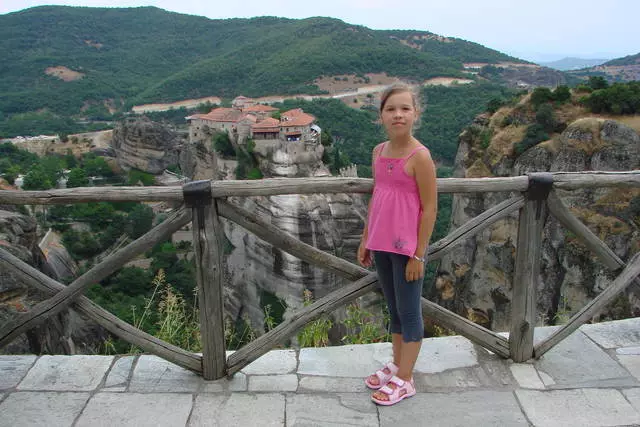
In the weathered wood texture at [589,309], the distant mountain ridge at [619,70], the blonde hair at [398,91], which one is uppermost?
the distant mountain ridge at [619,70]

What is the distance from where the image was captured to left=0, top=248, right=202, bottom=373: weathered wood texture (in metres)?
2.57

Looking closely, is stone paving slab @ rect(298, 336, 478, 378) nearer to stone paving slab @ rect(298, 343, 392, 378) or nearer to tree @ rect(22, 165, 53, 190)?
stone paving slab @ rect(298, 343, 392, 378)

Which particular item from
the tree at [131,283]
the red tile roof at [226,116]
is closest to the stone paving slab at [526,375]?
the tree at [131,283]

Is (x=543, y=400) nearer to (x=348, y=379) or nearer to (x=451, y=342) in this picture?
(x=451, y=342)

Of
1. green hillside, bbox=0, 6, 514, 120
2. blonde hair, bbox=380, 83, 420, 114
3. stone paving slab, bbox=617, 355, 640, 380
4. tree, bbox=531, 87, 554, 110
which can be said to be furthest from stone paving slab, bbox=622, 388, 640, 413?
green hillside, bbox=0, 6, 514, 120

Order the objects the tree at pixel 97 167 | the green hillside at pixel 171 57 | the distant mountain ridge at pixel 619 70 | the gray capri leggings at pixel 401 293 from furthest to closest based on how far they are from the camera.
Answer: the distant mountain ridge at pixel 619 70, the green hillside at pixel 171 57, the tree at pixel 97 167, the gray capri leggings at pixel 401 293

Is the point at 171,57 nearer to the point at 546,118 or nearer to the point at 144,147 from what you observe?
the point at 144,147

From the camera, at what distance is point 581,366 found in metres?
2.82

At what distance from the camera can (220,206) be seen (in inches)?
99.5

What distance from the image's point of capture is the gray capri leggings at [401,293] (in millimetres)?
2316

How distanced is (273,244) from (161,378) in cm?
98

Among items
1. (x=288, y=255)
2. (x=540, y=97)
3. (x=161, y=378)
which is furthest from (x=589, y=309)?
(x=540, y=97)

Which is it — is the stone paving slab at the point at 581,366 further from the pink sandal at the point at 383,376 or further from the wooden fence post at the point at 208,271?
the wooden fence post at the point at 208,271

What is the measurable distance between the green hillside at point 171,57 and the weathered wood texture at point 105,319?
78977mm
